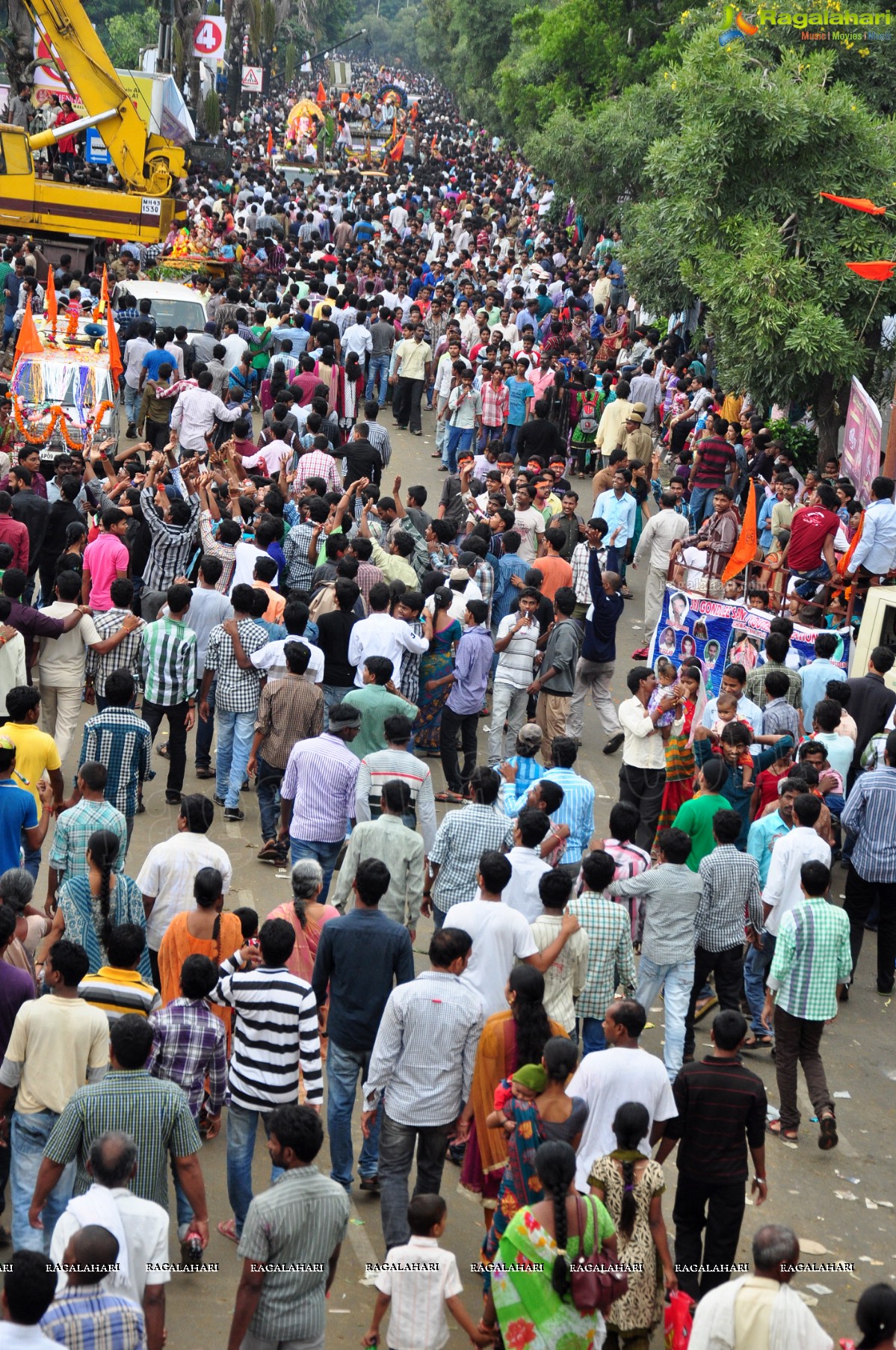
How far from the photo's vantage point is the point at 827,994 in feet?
25.2

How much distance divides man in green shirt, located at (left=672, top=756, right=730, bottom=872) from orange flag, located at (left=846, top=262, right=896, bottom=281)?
27.0ft

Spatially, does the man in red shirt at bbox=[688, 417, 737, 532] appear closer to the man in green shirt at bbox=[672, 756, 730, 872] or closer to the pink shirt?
the pink shirt

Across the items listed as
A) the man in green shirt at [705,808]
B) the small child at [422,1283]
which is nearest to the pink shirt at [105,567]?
the man in green shirt at [705,808]

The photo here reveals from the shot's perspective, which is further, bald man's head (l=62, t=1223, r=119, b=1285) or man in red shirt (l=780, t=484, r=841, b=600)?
man in red shirt (l=780, t=484, r=841, b=600)

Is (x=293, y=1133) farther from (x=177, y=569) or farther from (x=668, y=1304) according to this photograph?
(x=177, y=569)

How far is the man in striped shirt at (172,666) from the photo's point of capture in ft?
32.3

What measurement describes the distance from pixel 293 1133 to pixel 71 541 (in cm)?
642

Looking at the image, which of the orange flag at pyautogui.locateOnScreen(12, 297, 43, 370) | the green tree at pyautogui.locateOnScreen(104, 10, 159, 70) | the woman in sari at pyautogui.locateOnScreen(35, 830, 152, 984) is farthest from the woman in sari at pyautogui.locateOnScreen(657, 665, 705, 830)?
the green tree at pyautogui.locateOnScreen(104, 10, 159, 70)

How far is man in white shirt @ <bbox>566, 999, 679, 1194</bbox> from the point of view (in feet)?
19.8

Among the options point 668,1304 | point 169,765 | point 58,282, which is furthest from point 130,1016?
point 58,282

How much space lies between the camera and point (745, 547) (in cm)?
1315

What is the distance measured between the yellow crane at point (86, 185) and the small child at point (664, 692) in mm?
19312

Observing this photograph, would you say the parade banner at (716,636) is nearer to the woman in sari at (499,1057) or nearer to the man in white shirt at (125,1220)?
the woman in sari at (499,1057)

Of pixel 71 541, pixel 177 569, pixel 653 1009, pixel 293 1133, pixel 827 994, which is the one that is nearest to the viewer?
pixel 293 1133
